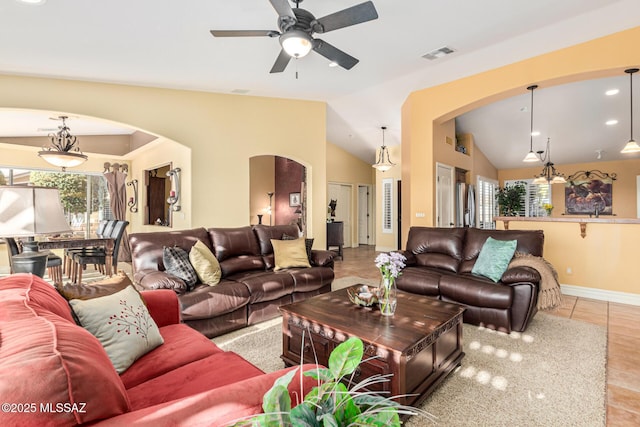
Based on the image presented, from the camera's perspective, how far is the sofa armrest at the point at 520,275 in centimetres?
307

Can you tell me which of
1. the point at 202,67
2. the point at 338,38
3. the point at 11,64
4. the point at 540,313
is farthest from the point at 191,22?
the point at 540,313

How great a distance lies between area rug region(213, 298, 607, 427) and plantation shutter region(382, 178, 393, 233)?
5.74 m

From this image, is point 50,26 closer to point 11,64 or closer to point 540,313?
point 11,64

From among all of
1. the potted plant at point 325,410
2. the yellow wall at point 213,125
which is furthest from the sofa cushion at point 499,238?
the potted plant at point 325,410

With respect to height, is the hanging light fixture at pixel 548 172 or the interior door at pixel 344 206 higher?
the hanging light fixture at pixel 548 172

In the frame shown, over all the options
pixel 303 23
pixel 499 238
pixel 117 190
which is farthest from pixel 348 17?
pixel 117 190

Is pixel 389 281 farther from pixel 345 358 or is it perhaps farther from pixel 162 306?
pixel 345 358

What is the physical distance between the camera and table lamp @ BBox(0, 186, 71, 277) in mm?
1728

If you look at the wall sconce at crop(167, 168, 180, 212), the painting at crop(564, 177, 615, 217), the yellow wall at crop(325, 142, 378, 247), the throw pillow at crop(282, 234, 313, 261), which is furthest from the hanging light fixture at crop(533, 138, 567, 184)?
the wall sconce at crop(167, 168, 180, 212)

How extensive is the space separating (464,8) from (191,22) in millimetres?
2707

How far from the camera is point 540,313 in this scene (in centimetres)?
367

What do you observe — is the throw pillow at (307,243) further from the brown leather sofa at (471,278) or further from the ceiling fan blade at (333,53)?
the ceiling fan blade at (333,53)

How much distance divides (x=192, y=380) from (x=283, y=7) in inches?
98.1

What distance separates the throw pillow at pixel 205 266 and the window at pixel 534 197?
32.2 feet
